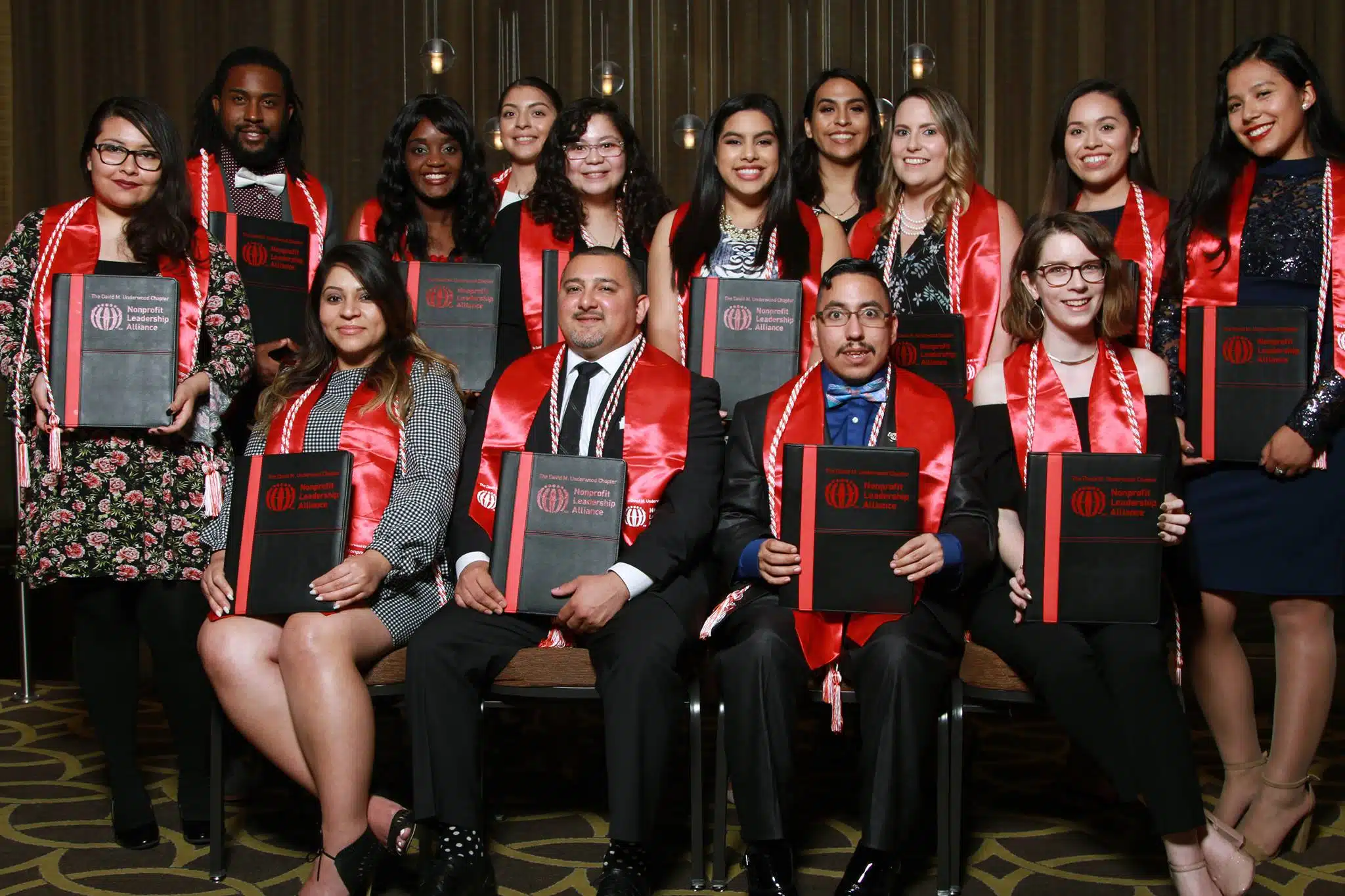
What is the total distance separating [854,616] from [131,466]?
1.71 metres

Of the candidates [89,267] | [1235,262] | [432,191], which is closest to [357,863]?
[89,267]

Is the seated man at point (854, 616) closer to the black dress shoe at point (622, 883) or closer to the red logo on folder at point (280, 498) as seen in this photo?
the black dress shoe at point (622, 883)

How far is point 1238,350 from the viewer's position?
3.00 metres

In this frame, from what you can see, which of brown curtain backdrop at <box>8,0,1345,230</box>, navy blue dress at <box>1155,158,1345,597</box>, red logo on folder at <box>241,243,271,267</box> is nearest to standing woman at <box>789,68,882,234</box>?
navy blue dress at <box>1155,158,1345,597</box>

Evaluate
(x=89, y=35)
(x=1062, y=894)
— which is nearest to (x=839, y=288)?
(x=1062, y=894)

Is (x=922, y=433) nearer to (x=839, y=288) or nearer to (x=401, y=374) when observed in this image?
(x=839, y=288)

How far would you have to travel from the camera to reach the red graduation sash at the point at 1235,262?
3057 millimetres

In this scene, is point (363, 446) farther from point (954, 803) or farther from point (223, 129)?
point (954, 803)

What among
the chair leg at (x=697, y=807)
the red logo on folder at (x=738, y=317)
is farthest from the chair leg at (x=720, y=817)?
the red logo on folder at (x=738, y=317)

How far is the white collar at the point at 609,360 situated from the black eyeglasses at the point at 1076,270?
99cm

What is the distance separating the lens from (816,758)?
3.90 meters

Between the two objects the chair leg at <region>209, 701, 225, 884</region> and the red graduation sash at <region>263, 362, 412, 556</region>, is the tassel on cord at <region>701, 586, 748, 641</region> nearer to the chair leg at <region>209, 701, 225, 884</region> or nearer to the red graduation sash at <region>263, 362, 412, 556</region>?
the red graduation sash at <region>263, 362, 412, 556</region>

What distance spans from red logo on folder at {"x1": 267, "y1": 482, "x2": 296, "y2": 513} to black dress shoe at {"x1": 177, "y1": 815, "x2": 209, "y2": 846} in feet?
2.85

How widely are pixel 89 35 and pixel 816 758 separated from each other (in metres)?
6.62
